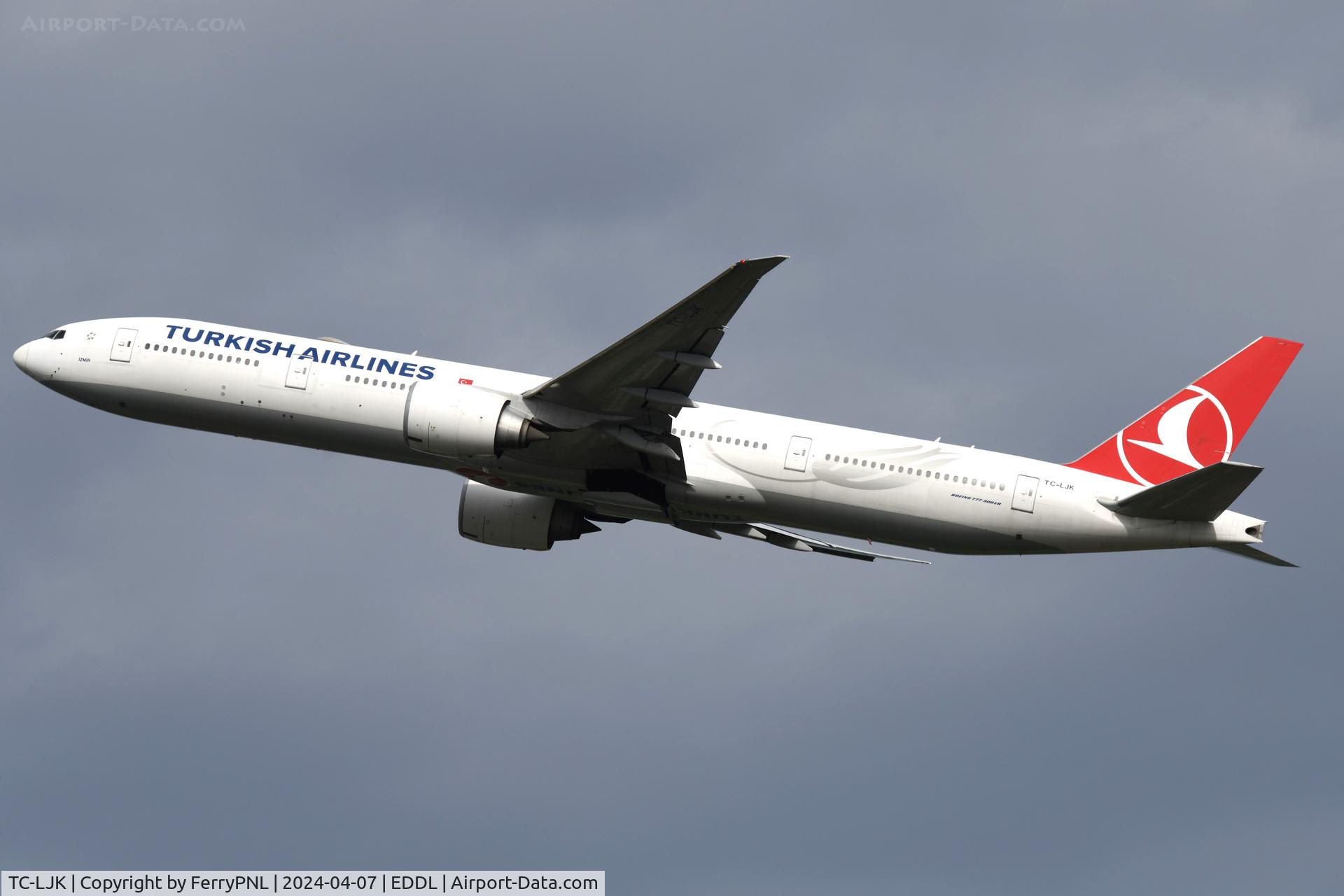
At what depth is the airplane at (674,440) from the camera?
4031 centimetres

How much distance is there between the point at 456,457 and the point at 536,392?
109 inches

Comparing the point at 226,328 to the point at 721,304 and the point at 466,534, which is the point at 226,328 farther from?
the point at 721,304

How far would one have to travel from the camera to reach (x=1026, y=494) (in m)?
41.4

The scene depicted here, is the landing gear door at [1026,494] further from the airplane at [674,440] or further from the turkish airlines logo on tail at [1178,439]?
Answer: the turkish airlines logo on tail at [1178,439]

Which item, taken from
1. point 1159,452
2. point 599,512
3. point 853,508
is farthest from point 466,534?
point 1159,452

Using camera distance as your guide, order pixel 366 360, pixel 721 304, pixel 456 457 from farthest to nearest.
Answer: pixel 366 360
pixel 456 457
pixel 721 304

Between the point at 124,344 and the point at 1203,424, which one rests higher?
the point at 124,344

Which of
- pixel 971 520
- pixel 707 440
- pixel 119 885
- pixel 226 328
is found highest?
pixel 226 328

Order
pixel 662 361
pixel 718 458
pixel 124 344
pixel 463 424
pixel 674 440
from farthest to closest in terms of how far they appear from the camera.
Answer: pixel 124 344
pixel 718 458
pixel 674 440
pixel 463 424
pixel 662 361

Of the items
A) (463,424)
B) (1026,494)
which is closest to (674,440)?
(463,424)

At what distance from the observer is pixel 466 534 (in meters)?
47.2

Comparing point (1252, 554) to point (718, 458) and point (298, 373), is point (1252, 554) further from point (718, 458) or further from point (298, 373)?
point (298, 373)

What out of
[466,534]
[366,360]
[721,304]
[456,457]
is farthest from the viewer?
[466,534]

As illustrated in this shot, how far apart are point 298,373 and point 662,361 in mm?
11185
